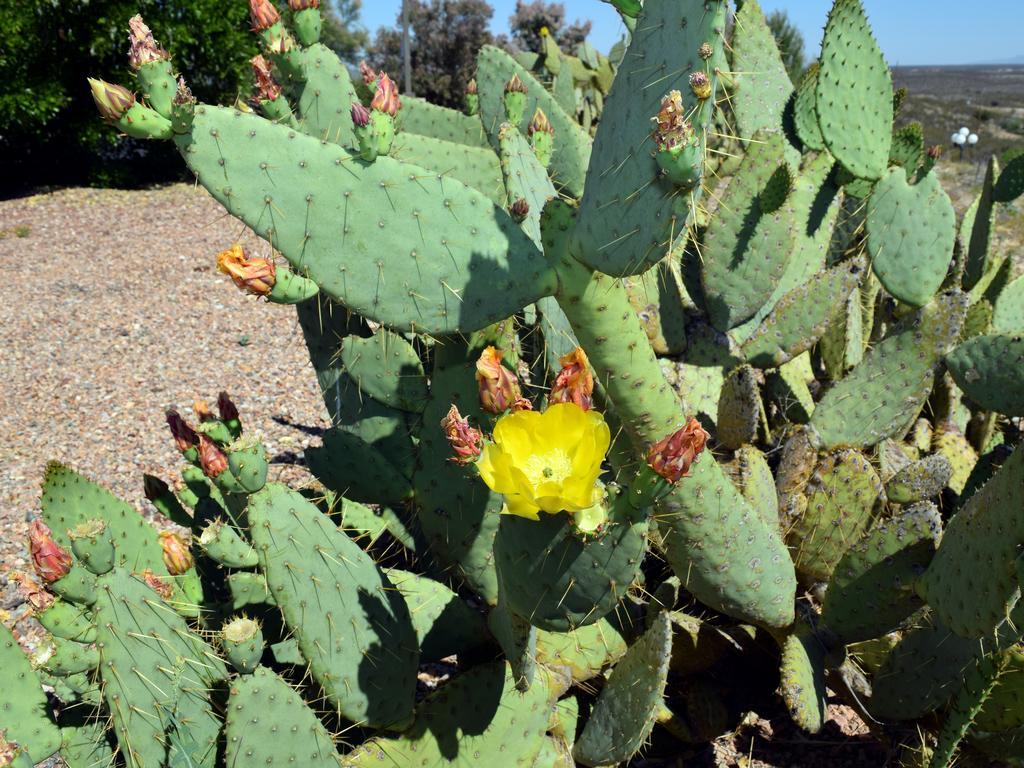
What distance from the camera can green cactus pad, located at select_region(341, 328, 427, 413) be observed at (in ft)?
6.92

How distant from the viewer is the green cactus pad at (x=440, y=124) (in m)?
3.31

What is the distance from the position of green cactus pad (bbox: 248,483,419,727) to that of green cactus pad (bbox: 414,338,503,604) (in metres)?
0.21

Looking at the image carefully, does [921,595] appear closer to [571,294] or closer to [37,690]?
[571,294]

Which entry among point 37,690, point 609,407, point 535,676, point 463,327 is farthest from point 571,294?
point 37,690

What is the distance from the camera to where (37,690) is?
1.56 metres

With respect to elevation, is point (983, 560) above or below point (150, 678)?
above

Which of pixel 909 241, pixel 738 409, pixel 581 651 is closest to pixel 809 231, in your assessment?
pixel 909 241

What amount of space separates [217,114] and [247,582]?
93 cm

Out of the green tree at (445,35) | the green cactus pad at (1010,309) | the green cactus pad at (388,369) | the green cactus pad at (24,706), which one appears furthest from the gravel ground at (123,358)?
the green tree at (445,35)

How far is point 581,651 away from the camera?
187 centimetres

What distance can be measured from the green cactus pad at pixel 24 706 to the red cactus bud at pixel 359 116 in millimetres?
1160

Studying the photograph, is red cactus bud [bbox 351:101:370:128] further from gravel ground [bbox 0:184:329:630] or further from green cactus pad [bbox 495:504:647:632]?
gravel ground [bbox 0:184:329:630]

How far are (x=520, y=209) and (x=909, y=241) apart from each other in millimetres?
1475

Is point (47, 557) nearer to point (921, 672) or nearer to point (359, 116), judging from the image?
point (359, 116)
